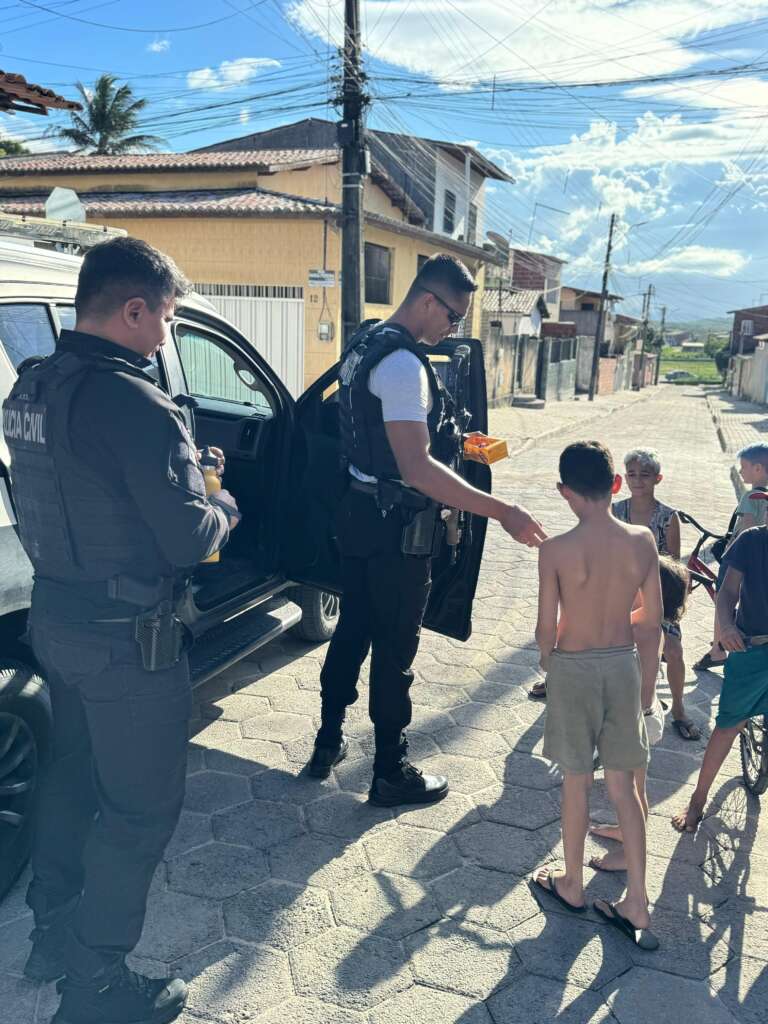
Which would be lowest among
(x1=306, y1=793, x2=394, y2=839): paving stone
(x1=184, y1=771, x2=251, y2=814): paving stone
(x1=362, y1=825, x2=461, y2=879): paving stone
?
(x1=184, y1=771, x2=251, y2=814): paving stone

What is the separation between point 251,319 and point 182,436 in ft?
46.4

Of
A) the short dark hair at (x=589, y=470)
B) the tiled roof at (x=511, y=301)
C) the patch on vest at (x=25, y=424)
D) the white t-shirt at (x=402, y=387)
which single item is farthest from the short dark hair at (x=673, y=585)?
the tiled roof at (x=511, y=301)

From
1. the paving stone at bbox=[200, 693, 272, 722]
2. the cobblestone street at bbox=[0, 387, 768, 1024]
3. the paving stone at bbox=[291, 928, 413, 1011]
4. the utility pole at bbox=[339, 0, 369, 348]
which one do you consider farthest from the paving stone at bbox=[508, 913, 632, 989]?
the utility pole at bbox=[339, 0, 369, 348]

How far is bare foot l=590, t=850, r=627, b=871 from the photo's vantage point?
2.85 m

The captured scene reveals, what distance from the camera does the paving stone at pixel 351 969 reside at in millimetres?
2252

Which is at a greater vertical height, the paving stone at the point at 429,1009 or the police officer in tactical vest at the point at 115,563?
the police officer in tactical vest at the point at 115,563

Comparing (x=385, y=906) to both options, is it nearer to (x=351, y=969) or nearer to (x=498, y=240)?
(x=351, y=969)

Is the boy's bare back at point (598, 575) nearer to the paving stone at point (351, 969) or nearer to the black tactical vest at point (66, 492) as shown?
the paving stone at point (351, 969)

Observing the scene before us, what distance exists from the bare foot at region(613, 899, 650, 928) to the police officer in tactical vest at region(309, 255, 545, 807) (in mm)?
915

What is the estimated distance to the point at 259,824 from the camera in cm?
305

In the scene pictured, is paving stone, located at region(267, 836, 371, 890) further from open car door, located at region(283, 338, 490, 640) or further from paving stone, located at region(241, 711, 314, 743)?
open car door, located at region(283, 338, 490, 640)

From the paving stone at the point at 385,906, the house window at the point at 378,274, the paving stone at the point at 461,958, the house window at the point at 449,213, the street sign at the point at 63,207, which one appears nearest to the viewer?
the paving stone at the point at 461,958

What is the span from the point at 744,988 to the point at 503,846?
887 millimetres

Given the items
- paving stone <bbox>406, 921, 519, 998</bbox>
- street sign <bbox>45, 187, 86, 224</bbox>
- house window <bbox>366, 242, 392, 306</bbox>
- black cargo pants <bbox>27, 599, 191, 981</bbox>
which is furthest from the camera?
house window <bbox>366, 242, 392, 306</bbox>
